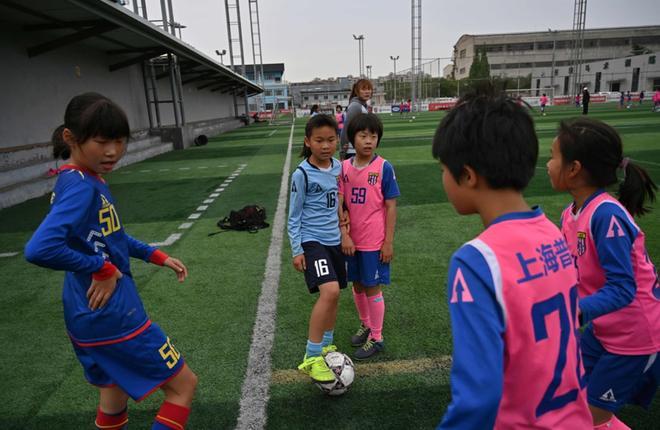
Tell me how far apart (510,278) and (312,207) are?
2007 millimetres

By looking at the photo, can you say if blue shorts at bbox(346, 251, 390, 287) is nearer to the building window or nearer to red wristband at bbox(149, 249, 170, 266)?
red wristband at bbox(149, 249, 170, 266)

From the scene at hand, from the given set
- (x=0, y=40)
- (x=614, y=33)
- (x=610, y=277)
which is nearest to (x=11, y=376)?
(x=610, y=277)

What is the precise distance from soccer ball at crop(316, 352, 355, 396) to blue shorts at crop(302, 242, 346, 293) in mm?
461

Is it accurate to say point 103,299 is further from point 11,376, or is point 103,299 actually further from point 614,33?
point 614,33

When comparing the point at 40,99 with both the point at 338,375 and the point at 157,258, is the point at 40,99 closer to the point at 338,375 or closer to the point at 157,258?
the point at 157,258

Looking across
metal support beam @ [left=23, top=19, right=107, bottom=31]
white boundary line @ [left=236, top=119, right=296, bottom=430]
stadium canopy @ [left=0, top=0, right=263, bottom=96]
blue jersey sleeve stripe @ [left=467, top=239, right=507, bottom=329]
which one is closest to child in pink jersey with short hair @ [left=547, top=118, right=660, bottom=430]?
blue jersey sleeve stripe @ [left=467, top=239, right=507, bottom=329]

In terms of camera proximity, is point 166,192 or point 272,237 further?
point 166,192

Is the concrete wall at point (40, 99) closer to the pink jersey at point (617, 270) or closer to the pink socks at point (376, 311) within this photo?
the pink socks at point (376, 311)

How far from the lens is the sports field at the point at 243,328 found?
2721 mm

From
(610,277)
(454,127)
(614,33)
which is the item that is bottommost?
(610,277)

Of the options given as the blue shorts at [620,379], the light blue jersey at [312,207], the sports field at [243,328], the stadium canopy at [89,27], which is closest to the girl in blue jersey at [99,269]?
the sports field at [243,328]

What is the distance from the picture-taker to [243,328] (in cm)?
378

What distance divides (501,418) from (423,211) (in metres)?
6.41

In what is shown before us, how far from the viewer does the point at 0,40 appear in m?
11.4
